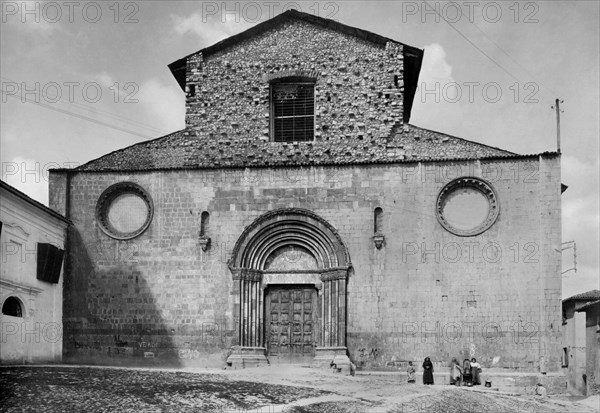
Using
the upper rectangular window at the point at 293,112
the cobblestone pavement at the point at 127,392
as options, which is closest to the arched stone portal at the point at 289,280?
the upper rectangular window at the point at 293,112

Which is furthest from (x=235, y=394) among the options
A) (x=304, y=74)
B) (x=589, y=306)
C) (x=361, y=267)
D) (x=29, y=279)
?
(x=589, y=306)

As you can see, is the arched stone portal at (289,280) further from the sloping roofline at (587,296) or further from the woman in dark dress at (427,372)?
the sloping roofline at (587,296)

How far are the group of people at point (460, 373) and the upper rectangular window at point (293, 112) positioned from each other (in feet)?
25.7

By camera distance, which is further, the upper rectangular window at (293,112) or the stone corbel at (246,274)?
the upper rectangular window at (293,112)

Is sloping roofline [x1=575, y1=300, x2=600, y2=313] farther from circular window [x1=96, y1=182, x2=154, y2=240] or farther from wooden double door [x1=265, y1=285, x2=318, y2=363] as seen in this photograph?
circular window [x1=96, y1=182, x2=154, y2=240]

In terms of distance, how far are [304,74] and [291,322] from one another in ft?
25.1

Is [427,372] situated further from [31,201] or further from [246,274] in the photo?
[31,201]

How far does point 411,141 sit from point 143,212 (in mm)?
8395

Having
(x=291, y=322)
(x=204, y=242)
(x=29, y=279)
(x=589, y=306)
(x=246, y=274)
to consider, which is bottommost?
(x=291, y=322)

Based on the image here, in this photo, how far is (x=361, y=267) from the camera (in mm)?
24906

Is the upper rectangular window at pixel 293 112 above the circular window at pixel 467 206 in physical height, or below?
above

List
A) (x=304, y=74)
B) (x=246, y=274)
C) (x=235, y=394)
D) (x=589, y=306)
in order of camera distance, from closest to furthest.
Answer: (x=235, y=394)
(x=246, y=274)
(x=304, y=74)
(x=589, y=306)

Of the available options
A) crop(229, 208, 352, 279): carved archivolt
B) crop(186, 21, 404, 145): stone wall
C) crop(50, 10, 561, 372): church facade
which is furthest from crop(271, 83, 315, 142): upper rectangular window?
crop(229, 208, 352, 279): carved archivolt

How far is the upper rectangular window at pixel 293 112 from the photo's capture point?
88.2 ft
